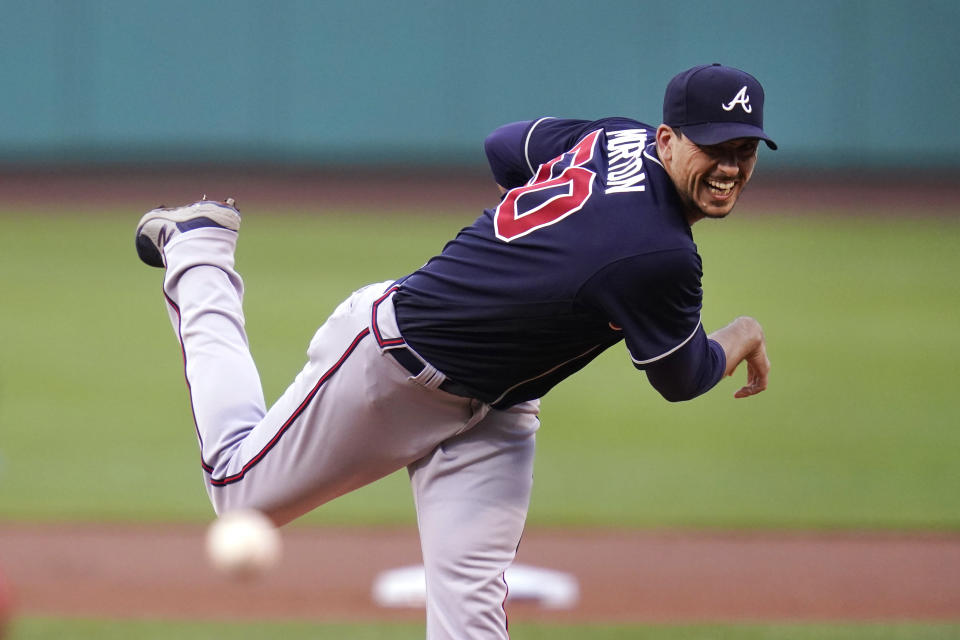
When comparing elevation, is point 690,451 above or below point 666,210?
below

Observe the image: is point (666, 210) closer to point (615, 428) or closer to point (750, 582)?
point (750, 582)

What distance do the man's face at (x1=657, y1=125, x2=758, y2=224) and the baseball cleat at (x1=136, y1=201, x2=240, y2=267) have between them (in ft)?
4.48

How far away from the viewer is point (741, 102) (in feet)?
9.97

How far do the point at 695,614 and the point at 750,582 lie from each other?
23.1 inches

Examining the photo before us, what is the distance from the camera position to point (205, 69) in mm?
18766

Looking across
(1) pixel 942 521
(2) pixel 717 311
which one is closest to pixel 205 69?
(2) pixel 717 311

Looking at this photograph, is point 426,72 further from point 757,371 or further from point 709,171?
point 709,171

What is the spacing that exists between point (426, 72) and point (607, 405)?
10520 millimetres

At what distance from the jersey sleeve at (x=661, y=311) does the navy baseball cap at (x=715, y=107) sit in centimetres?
29

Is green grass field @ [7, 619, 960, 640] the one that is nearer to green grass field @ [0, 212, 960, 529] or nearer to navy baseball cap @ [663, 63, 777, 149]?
green grass field @ [0, 212, 960, 529]

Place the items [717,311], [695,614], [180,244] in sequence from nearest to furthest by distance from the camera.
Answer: [180,244]
[695,614]
[717,311]

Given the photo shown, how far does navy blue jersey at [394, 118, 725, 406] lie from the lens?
9.90ft

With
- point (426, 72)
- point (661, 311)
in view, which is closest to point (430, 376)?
point (661, 311)

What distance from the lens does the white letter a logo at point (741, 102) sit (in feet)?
9.92
